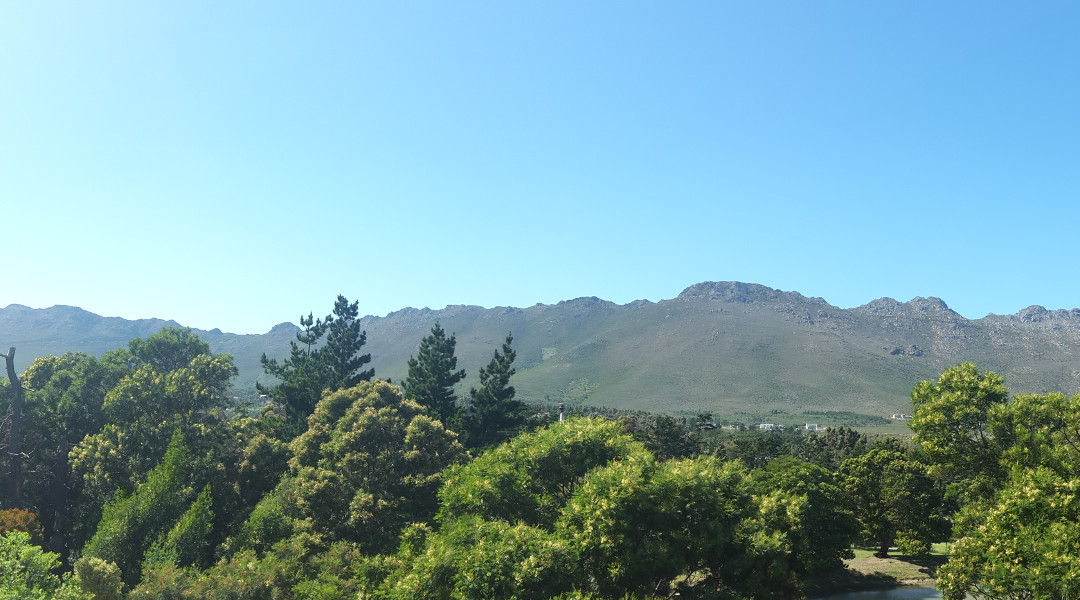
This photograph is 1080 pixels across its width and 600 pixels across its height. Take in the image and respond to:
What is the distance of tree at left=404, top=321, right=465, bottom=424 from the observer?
54.5m

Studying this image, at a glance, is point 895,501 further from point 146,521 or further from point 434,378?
point 146,521

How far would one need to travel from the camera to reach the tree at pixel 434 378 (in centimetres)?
5447

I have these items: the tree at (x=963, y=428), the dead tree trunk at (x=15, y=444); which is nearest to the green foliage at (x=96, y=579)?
the dead tree trunk at (x=15, y=444)

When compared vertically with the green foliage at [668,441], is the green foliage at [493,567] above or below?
above

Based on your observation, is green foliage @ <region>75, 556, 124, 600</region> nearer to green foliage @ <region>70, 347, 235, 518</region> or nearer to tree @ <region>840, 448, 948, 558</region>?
green foliage @ <region>70, 347, 235, 518</region>

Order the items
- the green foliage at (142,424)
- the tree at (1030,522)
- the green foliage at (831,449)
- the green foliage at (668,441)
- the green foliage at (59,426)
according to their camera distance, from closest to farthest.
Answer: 1. the tree at (1030,522)
2. the green foliage at (142,424)
3. the green foliage at (59,426)
4. the green foliage at (831,449)
5. the green foliage at (668,441)

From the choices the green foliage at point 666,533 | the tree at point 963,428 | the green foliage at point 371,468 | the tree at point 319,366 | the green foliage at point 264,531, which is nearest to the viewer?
the green foliage at point 666,533

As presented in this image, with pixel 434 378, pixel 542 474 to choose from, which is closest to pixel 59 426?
pixel 434 378

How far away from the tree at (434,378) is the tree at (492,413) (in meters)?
2.18

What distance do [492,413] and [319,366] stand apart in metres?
16.5

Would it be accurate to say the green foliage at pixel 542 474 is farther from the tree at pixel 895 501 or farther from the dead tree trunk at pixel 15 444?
the tree at pixel 895 501

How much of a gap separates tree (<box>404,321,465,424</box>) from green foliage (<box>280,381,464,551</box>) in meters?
13.1

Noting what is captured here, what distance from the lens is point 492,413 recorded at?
55.2 m

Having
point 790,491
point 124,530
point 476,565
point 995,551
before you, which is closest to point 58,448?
point 124,530
